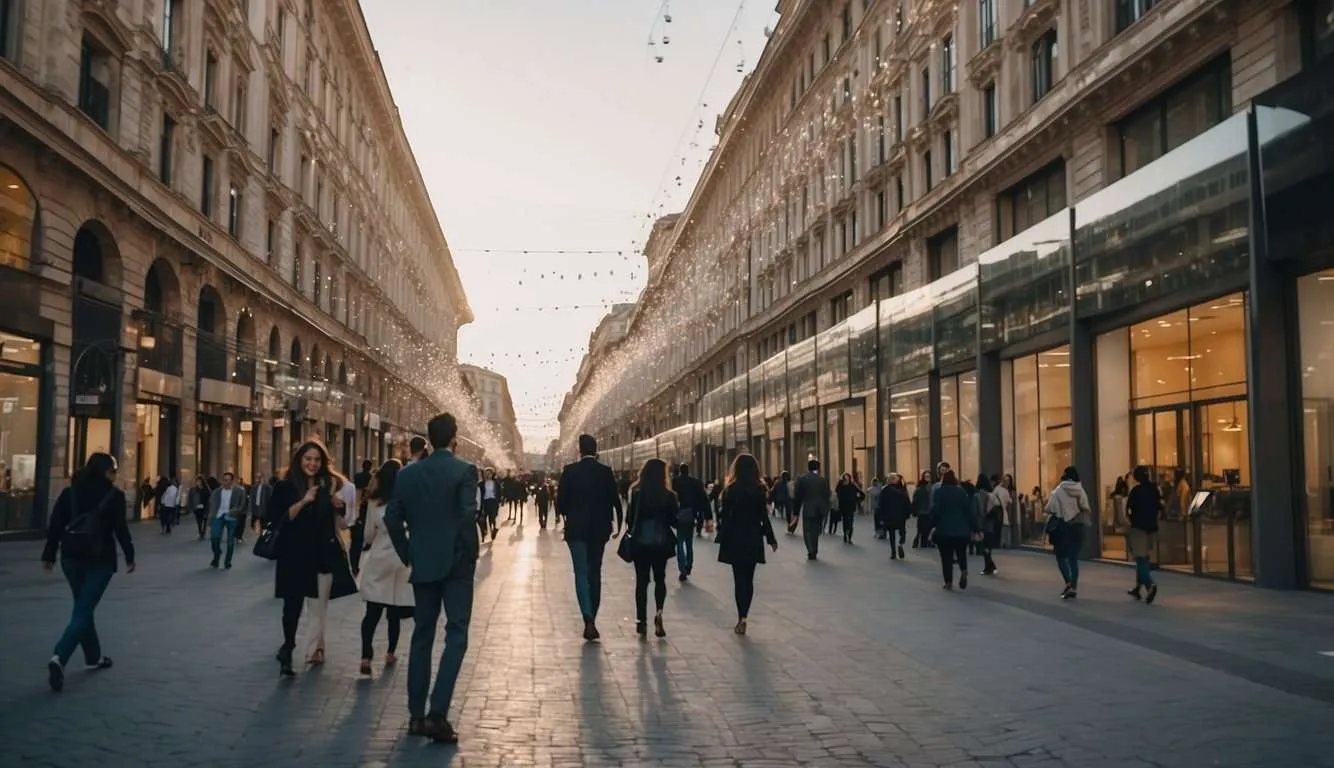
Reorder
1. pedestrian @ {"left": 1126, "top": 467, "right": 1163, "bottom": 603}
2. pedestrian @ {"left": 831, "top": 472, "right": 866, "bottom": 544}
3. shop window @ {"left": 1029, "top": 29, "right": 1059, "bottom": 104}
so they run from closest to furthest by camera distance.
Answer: pedestrian @ {"left": 1126, "top": 467, "right": 1163, "bottom": 603} < shop window @ {"left": 1029, "top": 29, "right": 1059, "bottom": 104} < pedestrian @ {"left": 831, "top": 472, "right": 866, "bottom": 544}

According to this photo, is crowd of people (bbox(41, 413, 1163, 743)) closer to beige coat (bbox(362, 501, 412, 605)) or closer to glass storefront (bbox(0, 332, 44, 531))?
beige coat (bbox(362, 501, 412, 605))

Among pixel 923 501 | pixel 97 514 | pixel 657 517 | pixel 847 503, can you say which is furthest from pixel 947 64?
pixel 97 514

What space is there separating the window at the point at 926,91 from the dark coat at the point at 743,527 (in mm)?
24659

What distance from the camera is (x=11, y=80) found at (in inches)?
864

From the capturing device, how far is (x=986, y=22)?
29.7 metres

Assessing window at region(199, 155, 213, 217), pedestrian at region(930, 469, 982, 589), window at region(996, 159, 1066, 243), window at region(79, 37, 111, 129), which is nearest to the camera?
pedestrian at region(930, 469, 982, 589)

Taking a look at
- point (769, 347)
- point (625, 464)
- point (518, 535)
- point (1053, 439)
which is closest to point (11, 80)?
point (518, 535)

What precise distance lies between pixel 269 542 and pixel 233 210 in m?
31.4

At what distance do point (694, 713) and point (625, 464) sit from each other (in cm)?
8035

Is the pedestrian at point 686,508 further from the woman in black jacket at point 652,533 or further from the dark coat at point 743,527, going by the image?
the woman in black jacket at point 652,533

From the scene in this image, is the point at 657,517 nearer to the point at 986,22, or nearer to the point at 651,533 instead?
the point at 651,533

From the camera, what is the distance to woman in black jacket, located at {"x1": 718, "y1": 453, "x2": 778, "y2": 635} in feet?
37.8

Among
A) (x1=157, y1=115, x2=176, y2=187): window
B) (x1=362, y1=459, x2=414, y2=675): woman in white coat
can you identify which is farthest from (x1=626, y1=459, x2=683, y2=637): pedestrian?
(x1=157, y1=115, x2=176, y2=187): window

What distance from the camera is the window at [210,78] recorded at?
35.1 meters
